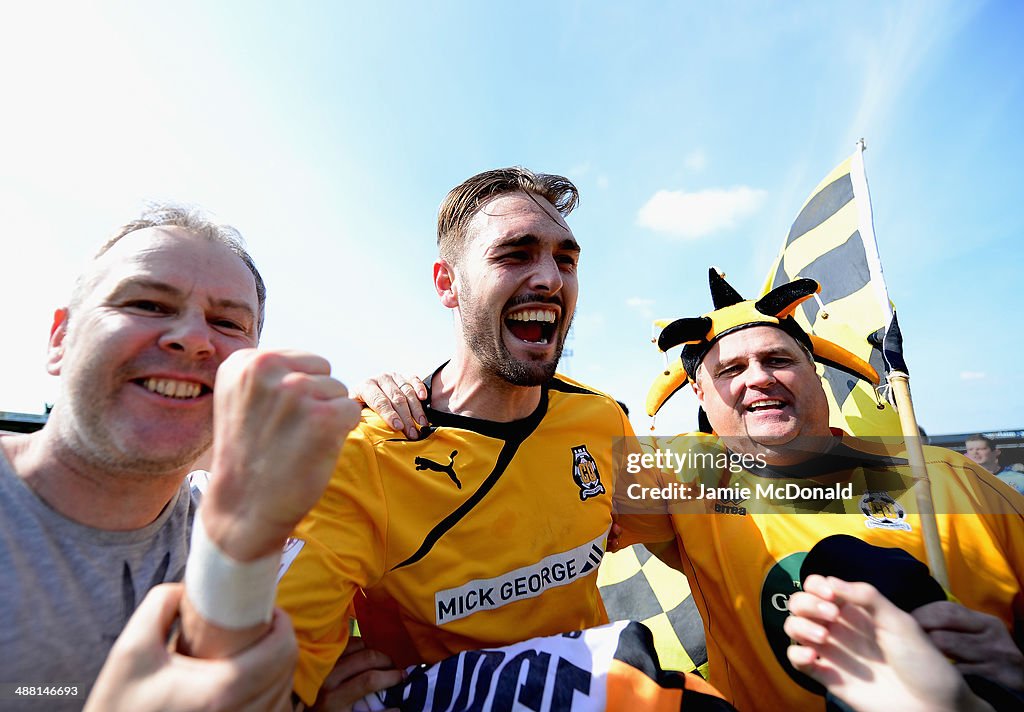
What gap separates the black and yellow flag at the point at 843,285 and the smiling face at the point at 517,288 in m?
1.82

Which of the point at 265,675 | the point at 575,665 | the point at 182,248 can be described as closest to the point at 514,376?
the point at 575,665

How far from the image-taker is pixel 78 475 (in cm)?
150

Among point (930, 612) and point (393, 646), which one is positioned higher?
point (930, 612)

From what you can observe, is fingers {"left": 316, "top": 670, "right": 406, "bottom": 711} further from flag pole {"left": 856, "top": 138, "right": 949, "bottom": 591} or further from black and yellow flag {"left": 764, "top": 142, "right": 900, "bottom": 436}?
black and yellow flag {"left": 764, "top": 142, "right": 900, "bottom": 436}

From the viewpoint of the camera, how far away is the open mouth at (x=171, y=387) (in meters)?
1.44

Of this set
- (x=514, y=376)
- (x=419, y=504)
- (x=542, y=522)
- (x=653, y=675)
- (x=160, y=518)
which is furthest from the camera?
(x=514, y=376)

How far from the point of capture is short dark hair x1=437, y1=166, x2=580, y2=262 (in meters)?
2.36

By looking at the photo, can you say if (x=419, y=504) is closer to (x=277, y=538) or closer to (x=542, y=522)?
(x=542, y=522)

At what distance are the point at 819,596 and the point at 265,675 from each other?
1.19 metres

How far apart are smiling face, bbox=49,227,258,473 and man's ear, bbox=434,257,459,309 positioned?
1017 millimetres

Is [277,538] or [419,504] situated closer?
[277,538]

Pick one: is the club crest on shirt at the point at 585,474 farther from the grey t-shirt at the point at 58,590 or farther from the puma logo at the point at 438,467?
the grey t-shirt at the point at 58,590

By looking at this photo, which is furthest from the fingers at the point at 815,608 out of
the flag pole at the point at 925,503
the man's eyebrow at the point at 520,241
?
the man's eyebrow at the point at 520,241

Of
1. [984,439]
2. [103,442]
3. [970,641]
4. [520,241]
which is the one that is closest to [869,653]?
[970,641]
